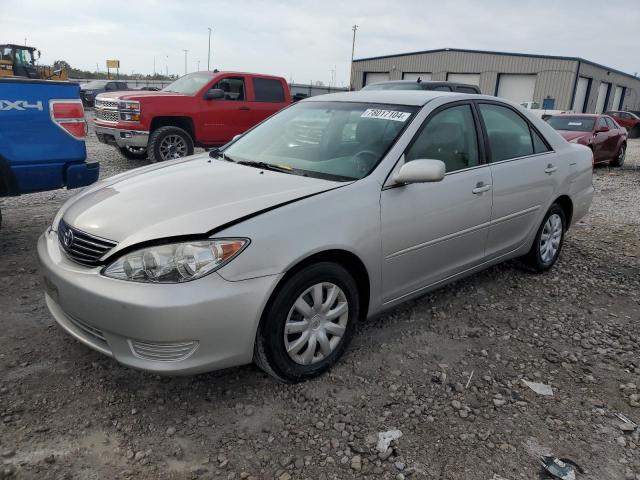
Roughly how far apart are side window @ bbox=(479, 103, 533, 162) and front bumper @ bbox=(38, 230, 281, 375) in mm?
2290

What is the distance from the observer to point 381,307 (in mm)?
3123

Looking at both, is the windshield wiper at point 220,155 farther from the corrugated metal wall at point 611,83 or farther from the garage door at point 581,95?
the corrugated metal wall at point 611,83

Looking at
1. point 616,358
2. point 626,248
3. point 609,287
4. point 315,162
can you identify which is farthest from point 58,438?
point 626,248

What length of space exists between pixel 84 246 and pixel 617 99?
51455 mm

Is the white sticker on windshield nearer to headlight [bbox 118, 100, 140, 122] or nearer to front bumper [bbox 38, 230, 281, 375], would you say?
front bumper [bbox 38, 230, 281, 375]

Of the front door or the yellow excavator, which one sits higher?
the yellow excavator

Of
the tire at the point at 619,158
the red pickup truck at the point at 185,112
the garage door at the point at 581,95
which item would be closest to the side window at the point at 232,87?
the red pickup truck at the point at 185,112

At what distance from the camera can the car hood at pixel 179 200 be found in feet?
8.04

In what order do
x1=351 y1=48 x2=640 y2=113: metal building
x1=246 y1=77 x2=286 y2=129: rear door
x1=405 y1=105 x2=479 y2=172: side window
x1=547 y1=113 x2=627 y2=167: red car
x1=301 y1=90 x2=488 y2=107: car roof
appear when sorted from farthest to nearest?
x1=351 y1=48 x2=640 y2=113: metal building, x1=547 y1=113 x2=627 y2=167: red car, x1=246 y1=77 x2=286 y2=129: rear door, x1=301 y1=90 x2=488 y2=107: car roof, x1=405 y1=105 x2=479 y2=172: side window

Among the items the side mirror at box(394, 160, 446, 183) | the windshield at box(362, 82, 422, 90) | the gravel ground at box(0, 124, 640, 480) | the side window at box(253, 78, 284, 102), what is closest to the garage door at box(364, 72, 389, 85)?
the windshield at box(362, 82, 422, 90)

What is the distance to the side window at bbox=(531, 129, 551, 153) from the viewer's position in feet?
14.1

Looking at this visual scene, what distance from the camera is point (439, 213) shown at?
10.7ft

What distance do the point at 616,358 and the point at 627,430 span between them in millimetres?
838

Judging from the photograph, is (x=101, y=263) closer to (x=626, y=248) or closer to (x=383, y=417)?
(x=383, y=417)
